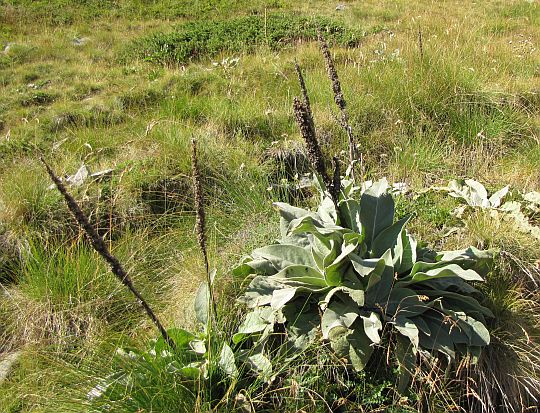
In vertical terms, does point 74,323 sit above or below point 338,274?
below

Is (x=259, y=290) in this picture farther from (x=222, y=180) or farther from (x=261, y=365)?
(x=222, y=180)

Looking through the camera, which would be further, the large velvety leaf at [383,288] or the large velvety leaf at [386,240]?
the large velvety leaf at [386,240]

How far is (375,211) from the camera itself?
3258 mm

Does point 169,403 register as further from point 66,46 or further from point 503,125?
point 66,46

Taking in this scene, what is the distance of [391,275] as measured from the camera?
10.1 ft

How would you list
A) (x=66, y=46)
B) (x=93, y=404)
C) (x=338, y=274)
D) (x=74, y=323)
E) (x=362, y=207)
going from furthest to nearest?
(x=66, y=46), (x=74, y=323), (x=362, y=207), (x=338, y=274), (x=93, y=404)

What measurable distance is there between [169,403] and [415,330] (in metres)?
1.40

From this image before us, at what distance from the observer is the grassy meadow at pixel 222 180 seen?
2.99 metres

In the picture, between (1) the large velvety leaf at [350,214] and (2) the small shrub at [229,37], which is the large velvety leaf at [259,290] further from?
(2) the small shrub at [229,37]

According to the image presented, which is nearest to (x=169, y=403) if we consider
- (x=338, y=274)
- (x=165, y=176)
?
(x=338, y=274)

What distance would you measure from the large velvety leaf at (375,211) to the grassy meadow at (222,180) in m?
0.81

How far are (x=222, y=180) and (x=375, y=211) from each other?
6.82 ft

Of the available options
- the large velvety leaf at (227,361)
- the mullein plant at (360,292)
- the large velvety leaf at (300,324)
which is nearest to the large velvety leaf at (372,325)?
the mullein plant at (360,292)

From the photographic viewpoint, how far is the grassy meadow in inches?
118
